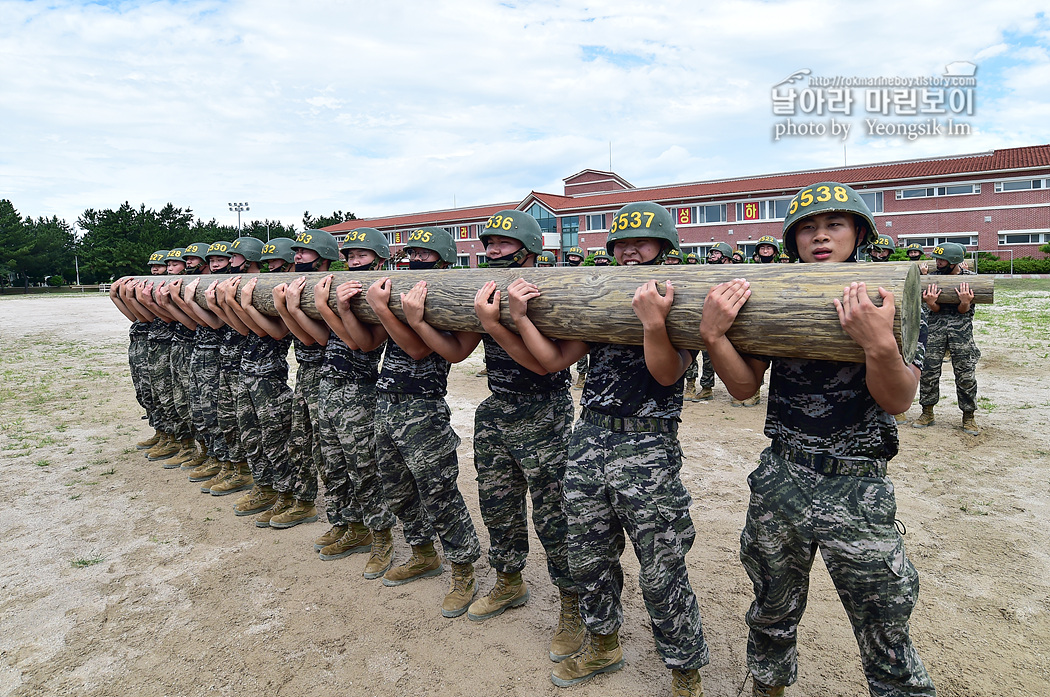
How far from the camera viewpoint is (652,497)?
2.93m

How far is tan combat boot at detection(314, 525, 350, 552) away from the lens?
4996 mm

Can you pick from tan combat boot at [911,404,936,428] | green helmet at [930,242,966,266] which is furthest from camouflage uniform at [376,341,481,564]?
green helmet at [930,242,966,266]

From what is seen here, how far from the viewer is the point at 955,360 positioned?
8062 millimetres

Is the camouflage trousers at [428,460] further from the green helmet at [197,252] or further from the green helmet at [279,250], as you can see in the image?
the green helmet at [197,252]

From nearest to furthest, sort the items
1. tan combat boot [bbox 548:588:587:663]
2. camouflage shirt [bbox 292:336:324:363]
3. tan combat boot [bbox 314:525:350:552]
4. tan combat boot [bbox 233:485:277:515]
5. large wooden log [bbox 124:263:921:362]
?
large wooden log [bbox 124:263:921:362] < tan combat boot [bbox 548:588:587:663] < tan combat boot [bbox 314:525:350:552] < camouflage shirt [bbox 292:336:324:363] < tan combat boot [bbox 233:485:277:515]

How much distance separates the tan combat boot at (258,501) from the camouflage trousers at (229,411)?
0.46 meters

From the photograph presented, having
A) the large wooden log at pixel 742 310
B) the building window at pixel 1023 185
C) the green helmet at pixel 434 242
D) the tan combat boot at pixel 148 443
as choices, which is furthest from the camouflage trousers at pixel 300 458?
the building window at pixel 1023 185

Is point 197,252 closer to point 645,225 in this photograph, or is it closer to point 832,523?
point 645,225

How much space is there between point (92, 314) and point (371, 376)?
3133 cm

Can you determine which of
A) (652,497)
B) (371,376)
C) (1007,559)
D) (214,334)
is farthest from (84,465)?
(1007,559)

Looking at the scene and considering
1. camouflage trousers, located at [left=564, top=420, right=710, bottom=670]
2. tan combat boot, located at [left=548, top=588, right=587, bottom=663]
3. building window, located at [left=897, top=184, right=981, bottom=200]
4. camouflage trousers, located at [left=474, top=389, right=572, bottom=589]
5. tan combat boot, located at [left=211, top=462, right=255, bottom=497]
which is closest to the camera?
camouflage trousers, located at [left=564, top=420, right=710, bottom=670]

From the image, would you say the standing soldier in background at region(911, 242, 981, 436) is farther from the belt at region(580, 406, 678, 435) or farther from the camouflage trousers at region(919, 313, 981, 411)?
the belt at region(580, 406, 678, 435)

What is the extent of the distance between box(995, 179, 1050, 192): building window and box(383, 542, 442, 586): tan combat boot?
41664mm

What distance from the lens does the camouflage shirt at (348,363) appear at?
184 inches
